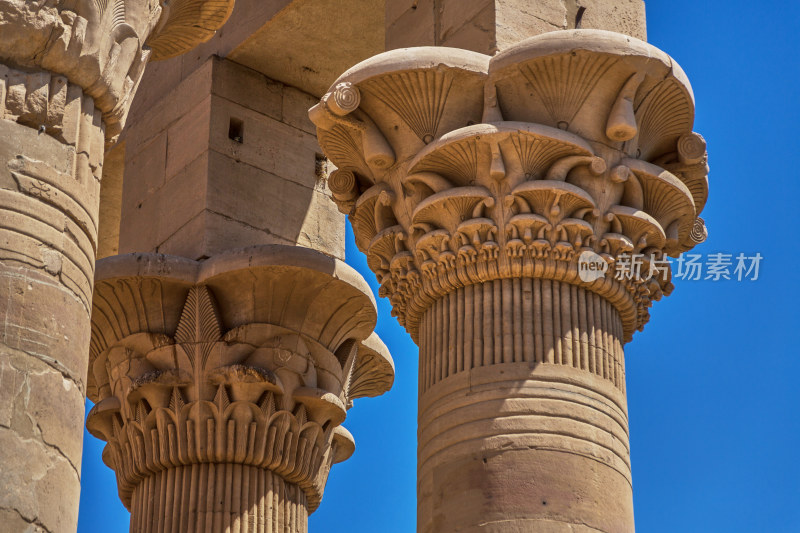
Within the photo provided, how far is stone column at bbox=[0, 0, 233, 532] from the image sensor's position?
7.98m

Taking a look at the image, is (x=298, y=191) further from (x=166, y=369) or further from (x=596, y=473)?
(x=596, y=473)

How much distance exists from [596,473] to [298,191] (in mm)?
6527

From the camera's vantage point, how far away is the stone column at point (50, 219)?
7980mm

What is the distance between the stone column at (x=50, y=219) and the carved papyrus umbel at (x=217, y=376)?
548cm

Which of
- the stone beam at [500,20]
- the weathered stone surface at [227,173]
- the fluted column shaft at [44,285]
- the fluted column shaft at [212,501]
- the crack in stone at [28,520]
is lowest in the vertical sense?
the crack in stone at [28,520]

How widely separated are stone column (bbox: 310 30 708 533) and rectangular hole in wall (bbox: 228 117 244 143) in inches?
159

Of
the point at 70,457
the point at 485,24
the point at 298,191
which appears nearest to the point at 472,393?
the point at 485,24

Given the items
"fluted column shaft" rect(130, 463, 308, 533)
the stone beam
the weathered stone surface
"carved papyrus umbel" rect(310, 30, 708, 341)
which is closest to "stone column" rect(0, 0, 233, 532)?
"carved papyrus umbel" rect(310, 30, 708, 341)

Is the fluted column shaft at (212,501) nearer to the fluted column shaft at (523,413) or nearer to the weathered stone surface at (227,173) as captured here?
the weathered stone surface at (227,173)

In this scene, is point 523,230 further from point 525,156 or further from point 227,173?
point 227,173

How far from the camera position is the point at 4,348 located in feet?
26.4

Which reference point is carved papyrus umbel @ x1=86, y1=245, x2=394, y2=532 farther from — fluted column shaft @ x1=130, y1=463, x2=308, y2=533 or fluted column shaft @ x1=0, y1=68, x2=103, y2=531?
fluted column shaft @ x1=0, y1=68, x2=103, y2=531

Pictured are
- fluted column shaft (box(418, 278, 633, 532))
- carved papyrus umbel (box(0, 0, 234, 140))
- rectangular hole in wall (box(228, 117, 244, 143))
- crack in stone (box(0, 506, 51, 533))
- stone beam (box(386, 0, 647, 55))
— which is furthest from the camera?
rectangular hole in wall (box(228, 117, 244, 143))

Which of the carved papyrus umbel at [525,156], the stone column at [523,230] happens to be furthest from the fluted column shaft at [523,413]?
the carved papyrus umbel at [525,156]
